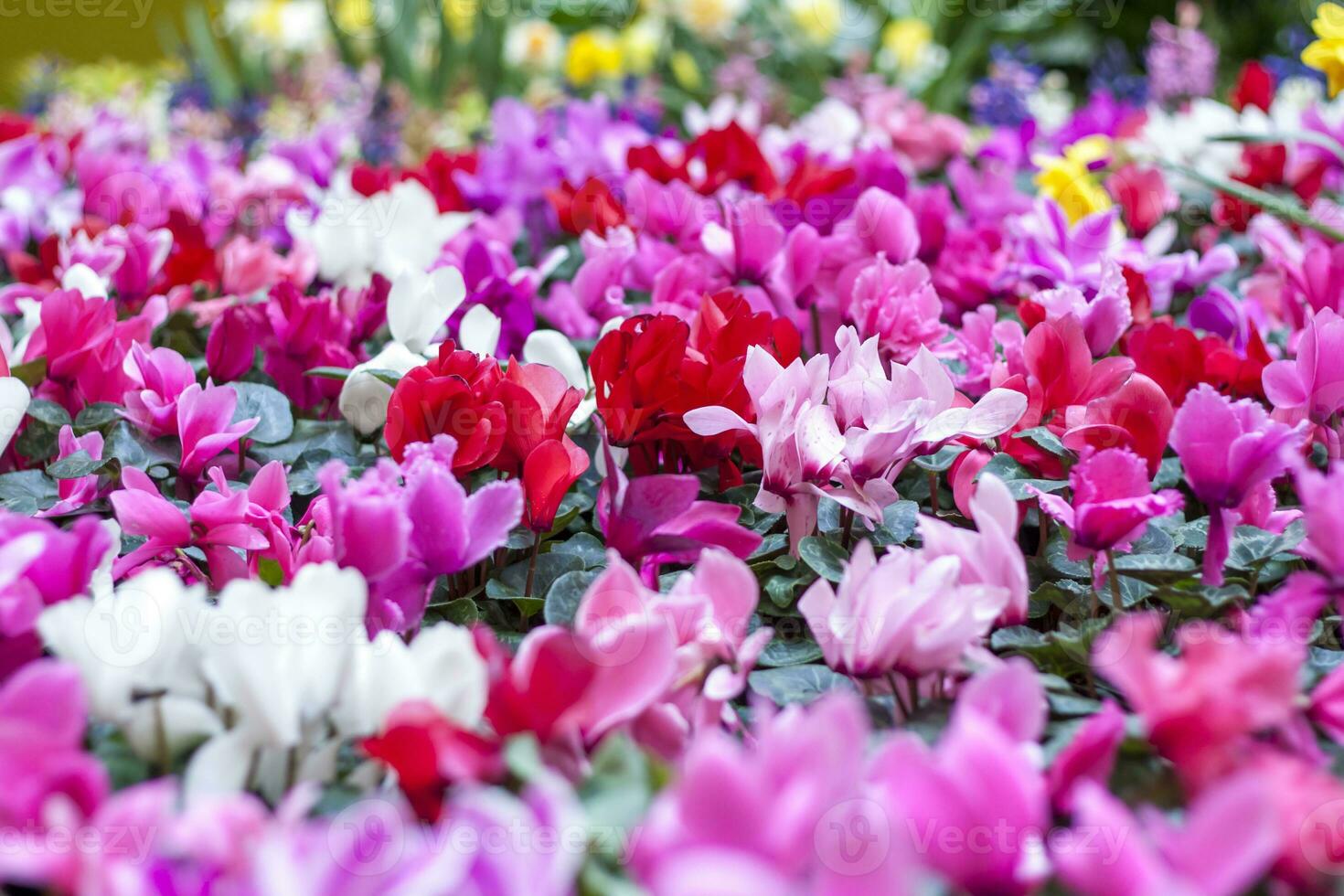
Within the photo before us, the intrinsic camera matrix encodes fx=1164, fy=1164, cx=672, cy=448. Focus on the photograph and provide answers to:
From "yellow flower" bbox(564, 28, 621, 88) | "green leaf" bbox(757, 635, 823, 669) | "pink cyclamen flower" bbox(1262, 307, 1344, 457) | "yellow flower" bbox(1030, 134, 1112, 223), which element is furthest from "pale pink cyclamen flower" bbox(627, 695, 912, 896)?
"yellow flower" bbox(564, 28, 621, 88)

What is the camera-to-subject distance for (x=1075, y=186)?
54.1 inches

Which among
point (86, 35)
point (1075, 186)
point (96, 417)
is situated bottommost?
point (86, 35)

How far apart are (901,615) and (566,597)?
19 cm

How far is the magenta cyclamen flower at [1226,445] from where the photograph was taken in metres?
0.60

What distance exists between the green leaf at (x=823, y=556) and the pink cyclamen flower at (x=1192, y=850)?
29 cm

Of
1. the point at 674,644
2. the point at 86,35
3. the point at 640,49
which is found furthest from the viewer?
the point at 86,35

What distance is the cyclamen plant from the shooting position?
16.1 inches

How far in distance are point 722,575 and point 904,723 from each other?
11 centimetres

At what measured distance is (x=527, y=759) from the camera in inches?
17.9

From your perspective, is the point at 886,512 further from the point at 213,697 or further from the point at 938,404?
the point at 213,697

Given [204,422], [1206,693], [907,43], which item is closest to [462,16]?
[907,43]

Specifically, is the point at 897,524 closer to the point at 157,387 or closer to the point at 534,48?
the point at 157,387

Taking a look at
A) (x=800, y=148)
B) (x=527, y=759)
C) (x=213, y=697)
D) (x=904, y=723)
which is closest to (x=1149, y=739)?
(x=904, y=723)

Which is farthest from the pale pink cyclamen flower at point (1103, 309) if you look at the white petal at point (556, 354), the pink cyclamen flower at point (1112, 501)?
the white petal at point (556, 354)
